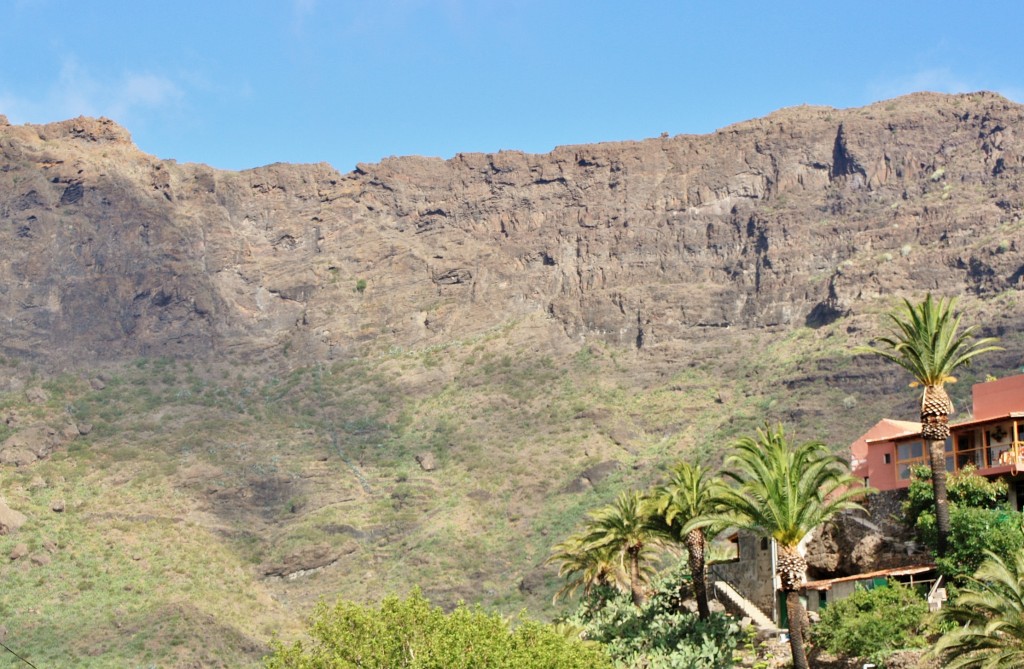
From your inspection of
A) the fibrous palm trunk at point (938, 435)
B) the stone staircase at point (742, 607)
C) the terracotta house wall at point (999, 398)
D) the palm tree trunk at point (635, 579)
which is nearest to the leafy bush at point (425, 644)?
the stone staircase at point (742, 607)

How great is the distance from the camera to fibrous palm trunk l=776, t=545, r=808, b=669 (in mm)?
Result: 38406

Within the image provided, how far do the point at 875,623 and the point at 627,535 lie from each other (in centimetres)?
1543

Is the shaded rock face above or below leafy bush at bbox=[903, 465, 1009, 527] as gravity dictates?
below

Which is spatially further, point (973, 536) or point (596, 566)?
point (596, 566)

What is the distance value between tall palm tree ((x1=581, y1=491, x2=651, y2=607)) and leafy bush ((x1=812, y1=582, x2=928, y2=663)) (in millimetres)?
11395

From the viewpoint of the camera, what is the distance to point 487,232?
167000 mm

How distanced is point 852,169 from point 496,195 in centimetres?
4292

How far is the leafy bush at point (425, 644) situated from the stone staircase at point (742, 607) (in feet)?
22.8

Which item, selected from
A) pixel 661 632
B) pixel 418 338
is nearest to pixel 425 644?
pixel 661 632

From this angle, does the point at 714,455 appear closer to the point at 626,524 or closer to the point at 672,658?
the point at 626,524

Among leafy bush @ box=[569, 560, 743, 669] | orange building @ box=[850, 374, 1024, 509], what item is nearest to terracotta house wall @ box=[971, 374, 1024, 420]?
orange building @ box=[850, 374, 1024, 509]

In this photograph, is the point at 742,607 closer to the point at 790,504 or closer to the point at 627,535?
the point at 627,535

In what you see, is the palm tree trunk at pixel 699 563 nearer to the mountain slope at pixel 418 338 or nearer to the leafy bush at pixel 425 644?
the leafy bush at pixel 425 644

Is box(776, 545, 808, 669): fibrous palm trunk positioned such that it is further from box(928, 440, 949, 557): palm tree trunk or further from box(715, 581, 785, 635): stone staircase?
box(715, 581, 785, 635): stone staircase
